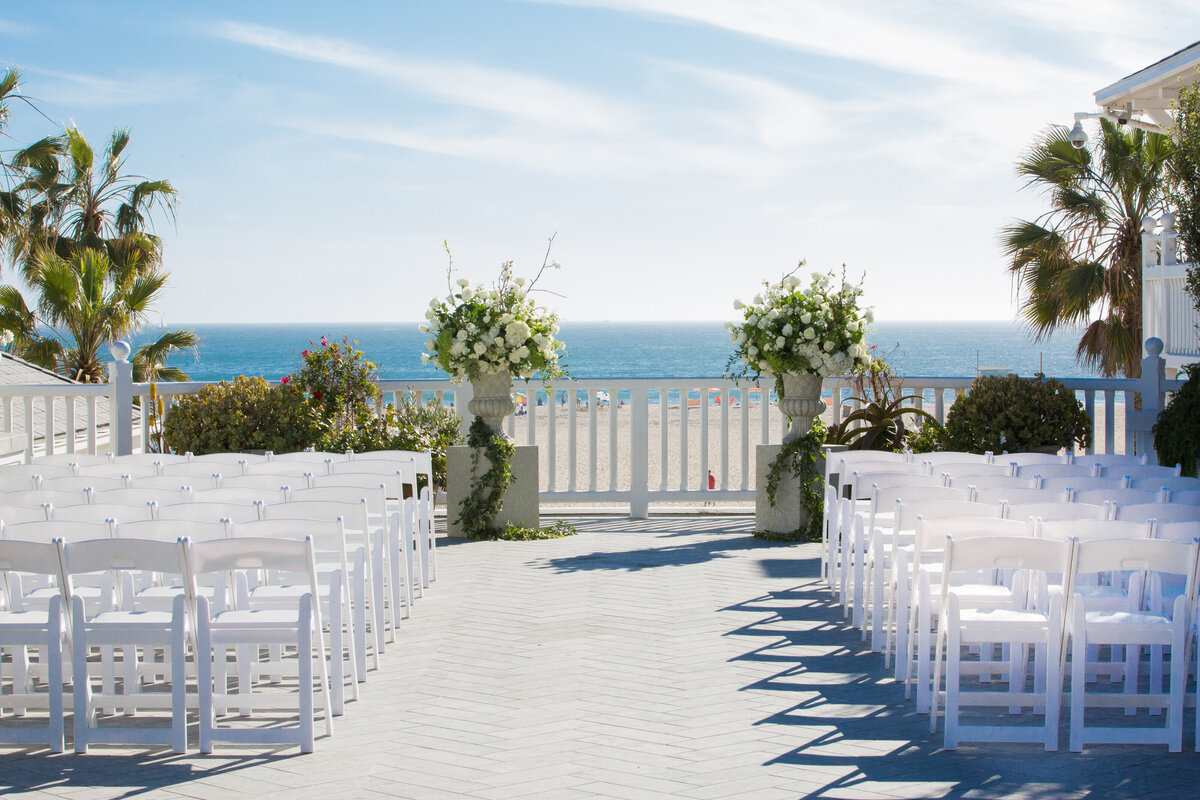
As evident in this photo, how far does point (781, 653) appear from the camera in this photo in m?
5.48

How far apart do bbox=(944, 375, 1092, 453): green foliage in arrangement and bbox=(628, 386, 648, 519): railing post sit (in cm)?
250

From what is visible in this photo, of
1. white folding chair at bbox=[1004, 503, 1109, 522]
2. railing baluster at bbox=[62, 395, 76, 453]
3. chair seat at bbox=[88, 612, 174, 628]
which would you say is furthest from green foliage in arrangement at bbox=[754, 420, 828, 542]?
railing baluster at bbox=[62, 395, 76, 453]

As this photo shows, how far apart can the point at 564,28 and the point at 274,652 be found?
20.3 metres

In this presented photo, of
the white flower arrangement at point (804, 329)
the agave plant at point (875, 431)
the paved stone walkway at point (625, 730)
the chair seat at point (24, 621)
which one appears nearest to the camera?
the paved stone walkway at point (625, 730)

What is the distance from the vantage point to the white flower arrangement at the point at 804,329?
8453 mm

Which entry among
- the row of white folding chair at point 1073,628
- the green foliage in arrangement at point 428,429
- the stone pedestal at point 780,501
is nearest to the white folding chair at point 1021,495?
the row of white folding chair at point 1073,628

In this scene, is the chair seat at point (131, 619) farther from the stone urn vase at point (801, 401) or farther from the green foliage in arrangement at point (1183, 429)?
the green foliage in arrangement at point (1183, 429)

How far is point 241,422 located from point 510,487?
2.49m

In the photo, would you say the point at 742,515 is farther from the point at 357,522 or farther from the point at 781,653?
the point at 357,522

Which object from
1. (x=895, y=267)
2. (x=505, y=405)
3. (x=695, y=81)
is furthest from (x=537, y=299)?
(x=895, y=267)

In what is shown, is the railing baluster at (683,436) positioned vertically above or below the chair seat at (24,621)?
above

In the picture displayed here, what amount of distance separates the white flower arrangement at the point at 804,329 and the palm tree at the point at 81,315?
11.6 meters

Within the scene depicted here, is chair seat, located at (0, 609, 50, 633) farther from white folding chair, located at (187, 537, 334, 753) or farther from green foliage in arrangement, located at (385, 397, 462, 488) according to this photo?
green foliage in arrangement, located at (385, 397, 462, 488)

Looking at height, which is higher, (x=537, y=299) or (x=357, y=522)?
(x=537, y=299)
